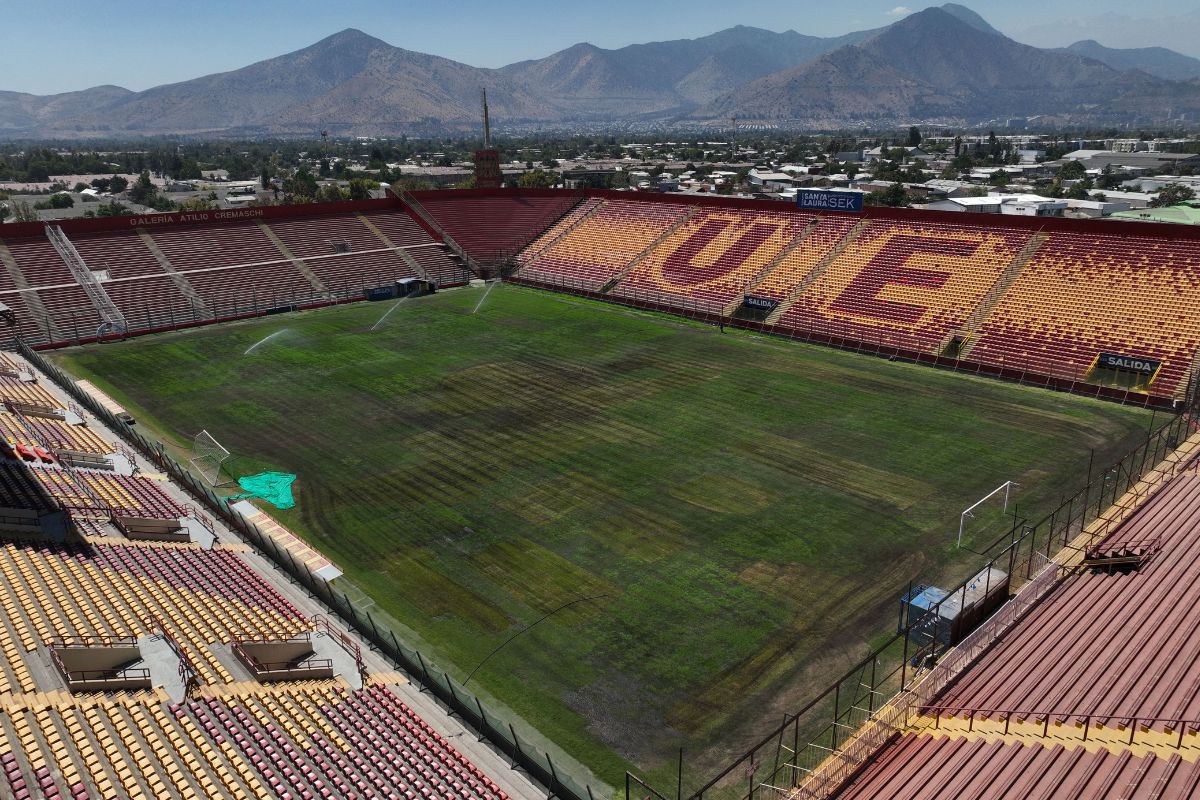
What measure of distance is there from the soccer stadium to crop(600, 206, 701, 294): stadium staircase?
8148 mm

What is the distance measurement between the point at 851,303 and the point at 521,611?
4089 cm

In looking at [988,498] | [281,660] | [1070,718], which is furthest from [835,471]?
[281,660]

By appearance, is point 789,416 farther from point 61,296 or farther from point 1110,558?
point 61,296

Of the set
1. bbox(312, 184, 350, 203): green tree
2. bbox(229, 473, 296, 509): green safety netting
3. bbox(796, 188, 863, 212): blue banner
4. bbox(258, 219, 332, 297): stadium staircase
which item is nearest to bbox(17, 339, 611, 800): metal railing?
bbox(229, 473, 296, 509): green safety netting

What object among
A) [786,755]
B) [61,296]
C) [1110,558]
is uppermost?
[61,296]

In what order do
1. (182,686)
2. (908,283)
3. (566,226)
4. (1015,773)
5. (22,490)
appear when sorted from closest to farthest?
(1015,773) → (182,686) → (22,490) → (908,283) → (566,226)

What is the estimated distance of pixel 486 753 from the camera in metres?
17.7

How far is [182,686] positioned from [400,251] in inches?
2522

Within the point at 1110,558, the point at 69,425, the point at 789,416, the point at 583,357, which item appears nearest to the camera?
the point at 1110,558

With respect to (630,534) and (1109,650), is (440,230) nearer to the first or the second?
(630,534)

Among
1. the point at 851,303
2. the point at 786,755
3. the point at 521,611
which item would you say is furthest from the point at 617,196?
the point at 786,755

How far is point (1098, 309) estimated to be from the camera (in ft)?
155

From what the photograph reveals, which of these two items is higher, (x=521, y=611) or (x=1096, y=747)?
(x=1096, y=747)

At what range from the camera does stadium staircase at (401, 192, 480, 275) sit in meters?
78.6
